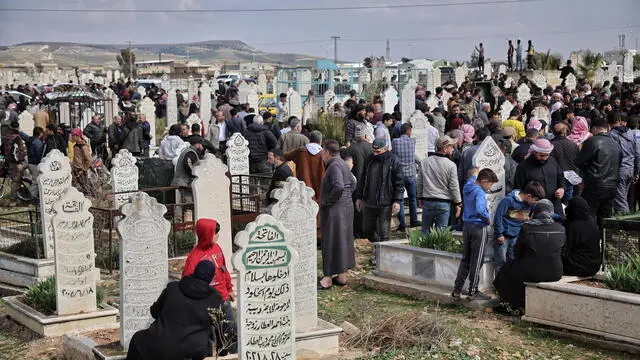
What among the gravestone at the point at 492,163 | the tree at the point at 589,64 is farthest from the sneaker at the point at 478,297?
the tree at the point at 589,64

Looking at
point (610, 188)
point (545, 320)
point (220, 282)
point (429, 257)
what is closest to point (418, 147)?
point (610, 188)

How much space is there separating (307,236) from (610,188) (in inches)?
226

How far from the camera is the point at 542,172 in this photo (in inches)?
448

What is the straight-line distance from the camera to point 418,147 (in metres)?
17.6

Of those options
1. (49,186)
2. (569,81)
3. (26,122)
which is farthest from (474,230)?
(569,81)

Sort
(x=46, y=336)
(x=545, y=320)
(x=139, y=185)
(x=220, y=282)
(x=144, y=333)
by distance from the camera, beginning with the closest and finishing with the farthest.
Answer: (x=144, y=333), (x=220, y=282), (x=545, y=320), (x=46, y=336), (x=139, y=185)

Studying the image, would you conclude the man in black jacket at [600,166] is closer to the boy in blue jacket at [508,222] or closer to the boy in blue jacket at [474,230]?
the boy in blue jacket at [508,222]

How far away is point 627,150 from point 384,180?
4.08 metres

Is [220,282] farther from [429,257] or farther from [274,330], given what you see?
[429,257]

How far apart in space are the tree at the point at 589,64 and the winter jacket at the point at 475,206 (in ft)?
99.9

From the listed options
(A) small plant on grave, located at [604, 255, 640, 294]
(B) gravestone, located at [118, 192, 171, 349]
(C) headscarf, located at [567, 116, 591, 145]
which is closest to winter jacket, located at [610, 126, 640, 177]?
(C) headscarf, located at [567, 116, 591, 145]

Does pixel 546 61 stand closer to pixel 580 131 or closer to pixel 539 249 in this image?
pixel 580 131

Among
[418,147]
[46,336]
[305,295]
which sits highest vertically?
[418,147]

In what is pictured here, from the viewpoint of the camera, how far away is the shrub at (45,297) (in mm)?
10555
